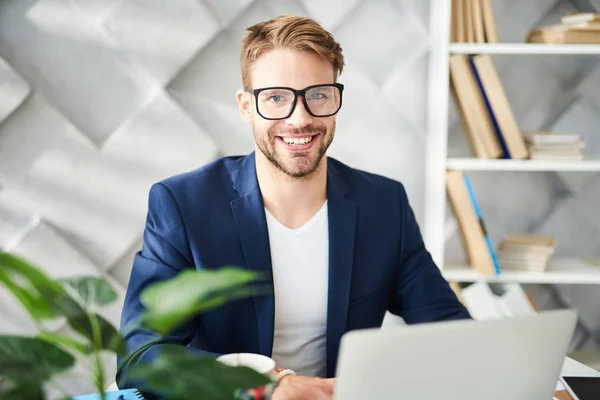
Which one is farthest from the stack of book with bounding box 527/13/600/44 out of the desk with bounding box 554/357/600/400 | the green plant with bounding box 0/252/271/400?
the green plant with bounding box 0/252/271/400

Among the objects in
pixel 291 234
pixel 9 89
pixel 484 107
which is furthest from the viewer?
pixel 484 107

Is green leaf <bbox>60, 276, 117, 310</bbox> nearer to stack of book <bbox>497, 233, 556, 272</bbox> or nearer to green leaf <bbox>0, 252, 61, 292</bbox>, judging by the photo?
green leaf <bbox>0, 252, 61, 292</bbox>

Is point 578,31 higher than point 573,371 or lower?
higher

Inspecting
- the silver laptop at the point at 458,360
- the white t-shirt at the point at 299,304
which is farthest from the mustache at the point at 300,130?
the silver laptop at the point at 458,360

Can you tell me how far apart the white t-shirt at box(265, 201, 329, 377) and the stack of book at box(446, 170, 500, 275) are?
814 millimetres

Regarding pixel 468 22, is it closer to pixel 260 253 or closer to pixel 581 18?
pixel 581 18

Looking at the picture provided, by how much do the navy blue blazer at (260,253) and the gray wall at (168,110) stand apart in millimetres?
671

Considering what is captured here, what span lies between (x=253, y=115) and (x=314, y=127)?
0.16 metres

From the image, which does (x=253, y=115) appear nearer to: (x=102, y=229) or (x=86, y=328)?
(x=102, y=229)

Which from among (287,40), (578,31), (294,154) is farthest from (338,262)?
(578,31)

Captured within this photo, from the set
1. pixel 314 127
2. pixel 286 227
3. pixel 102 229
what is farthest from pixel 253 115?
pixel 102 229

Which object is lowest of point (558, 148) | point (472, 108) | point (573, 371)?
point (573, 371)

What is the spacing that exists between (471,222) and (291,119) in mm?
962

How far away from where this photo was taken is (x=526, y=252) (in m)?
2.37
